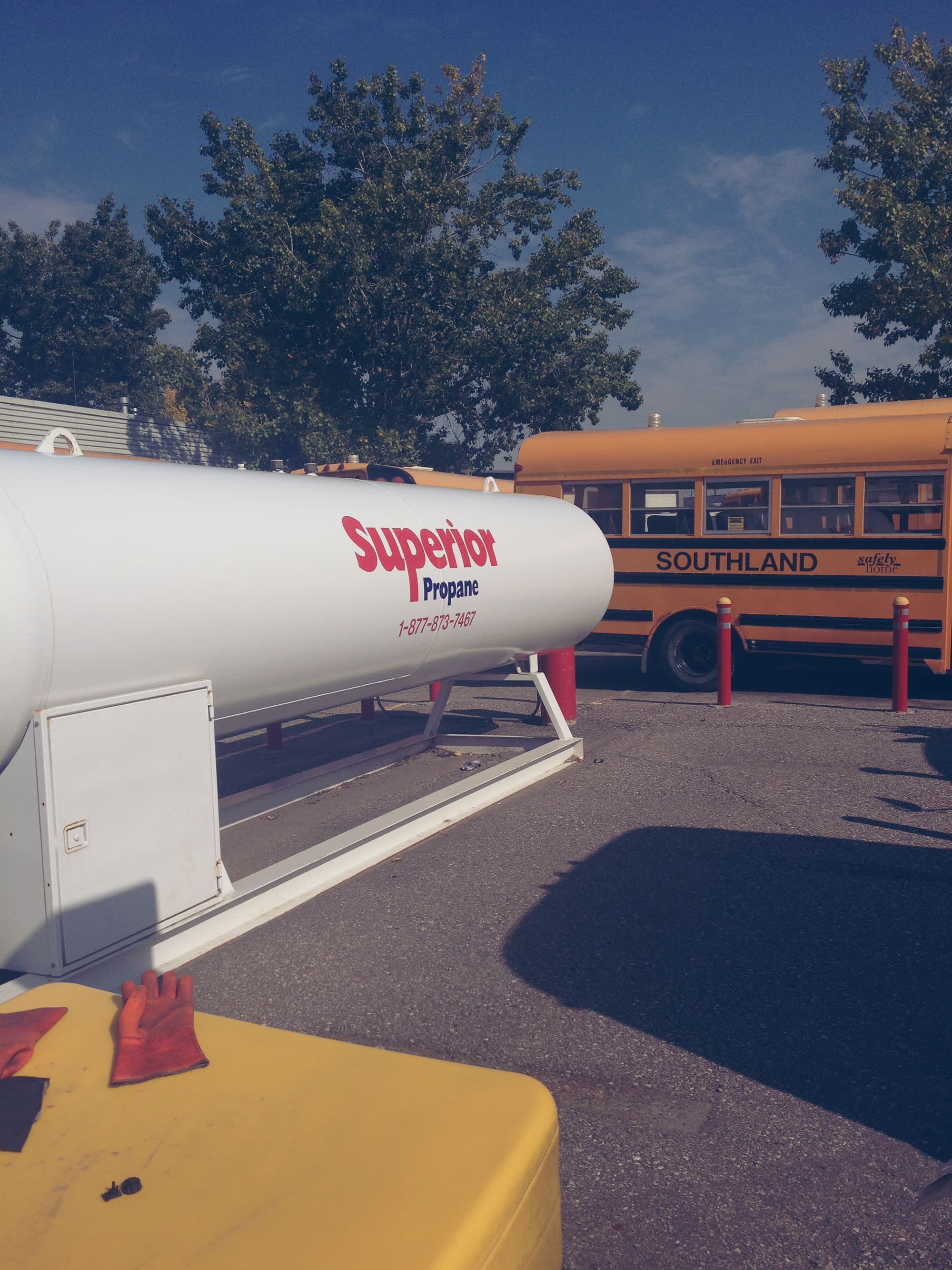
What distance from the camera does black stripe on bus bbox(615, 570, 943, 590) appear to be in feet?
32.3

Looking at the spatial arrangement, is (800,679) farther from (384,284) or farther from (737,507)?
(384,284)

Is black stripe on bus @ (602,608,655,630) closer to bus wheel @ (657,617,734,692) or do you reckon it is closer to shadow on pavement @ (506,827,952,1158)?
bus wheel @ (657,617,734,692)

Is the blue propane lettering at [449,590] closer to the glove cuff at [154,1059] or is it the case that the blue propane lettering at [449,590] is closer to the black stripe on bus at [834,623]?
the glove cuff at [154,1059]

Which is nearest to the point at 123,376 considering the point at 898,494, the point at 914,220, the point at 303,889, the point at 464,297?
the point at 464,297

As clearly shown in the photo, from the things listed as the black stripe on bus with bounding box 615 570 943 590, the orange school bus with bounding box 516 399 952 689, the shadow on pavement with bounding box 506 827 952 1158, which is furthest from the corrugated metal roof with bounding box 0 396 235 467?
the shadow on pavement with bounding box 506 827 952 1158

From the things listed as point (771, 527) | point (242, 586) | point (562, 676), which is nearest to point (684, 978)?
point (242, 586)

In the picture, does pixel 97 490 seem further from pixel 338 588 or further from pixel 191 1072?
pixel 191 1072

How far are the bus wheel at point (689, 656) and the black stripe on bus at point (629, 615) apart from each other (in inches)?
10.8

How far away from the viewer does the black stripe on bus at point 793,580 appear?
9.84m

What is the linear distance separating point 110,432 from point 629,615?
553 inches

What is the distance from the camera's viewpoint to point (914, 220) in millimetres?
16562

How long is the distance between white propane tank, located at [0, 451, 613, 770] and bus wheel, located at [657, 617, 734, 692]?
411 cm

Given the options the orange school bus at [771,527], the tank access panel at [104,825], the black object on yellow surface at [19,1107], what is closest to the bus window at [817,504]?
the orange school bus at [771,527]

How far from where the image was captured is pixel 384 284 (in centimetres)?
1978
